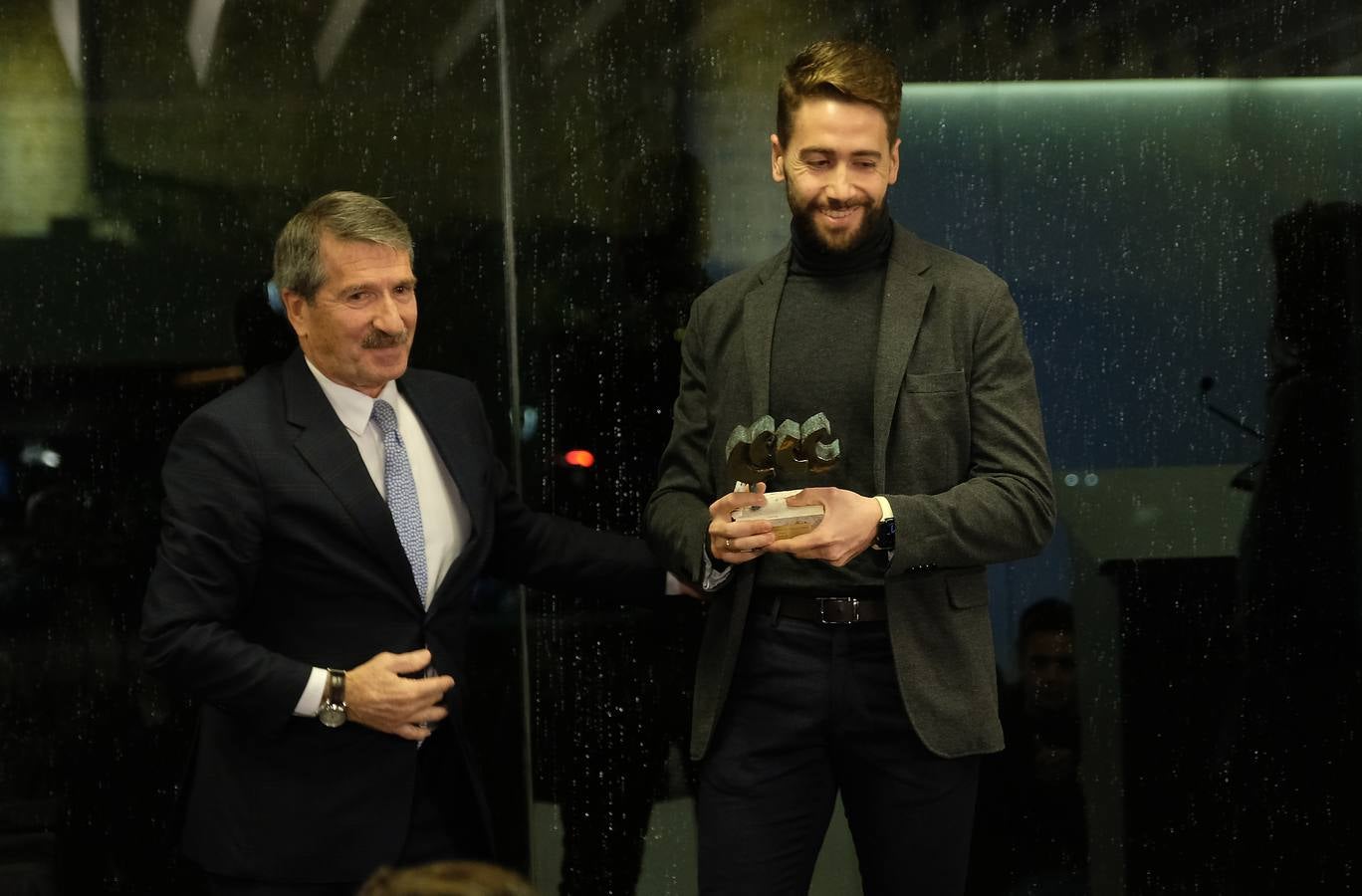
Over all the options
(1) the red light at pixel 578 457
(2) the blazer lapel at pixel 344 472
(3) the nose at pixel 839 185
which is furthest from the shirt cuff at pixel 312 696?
(3) the nose at pixel 839 185

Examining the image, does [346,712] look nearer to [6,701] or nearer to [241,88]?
[6,701]

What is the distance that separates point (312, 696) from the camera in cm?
272

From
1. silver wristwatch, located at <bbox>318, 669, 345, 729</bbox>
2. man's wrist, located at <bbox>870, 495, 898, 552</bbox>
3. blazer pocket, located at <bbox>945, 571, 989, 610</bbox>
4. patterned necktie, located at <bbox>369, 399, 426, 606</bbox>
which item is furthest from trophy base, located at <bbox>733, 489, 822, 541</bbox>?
silver wristwatch, located at <bbox>318, 669, 345, 729</bbox>

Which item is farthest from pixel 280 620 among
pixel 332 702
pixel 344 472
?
pixel 344 472

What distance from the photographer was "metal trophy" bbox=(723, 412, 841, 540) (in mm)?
2434

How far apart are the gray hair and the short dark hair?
2.48ft

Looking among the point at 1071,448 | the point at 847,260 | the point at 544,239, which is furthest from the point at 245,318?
the point at 1071,448

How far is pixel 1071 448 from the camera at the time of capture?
11.8 feet

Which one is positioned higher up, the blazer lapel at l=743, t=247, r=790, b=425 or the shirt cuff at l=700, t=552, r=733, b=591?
the blazer lapel at l=743, t=247, r=790, b=425

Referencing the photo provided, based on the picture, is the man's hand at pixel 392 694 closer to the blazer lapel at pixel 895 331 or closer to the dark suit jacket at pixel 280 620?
the dark suit jacket at pixel 280 620

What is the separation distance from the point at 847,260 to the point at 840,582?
57 cm

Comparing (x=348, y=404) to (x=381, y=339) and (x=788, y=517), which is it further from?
(x=788, y=517)

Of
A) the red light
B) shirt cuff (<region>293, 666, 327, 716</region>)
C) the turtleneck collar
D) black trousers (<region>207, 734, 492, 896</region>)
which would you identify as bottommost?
black trousers (<region>207, 734, 492, 896</region>)

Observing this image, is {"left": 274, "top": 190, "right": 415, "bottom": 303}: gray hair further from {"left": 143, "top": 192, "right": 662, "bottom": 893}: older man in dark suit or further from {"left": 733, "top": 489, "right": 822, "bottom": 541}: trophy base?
{"left": 733, "top": 489, "right": 822, "bottom": 541}: trophy base
